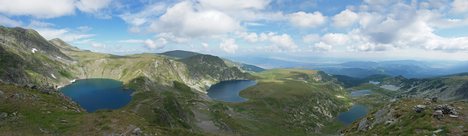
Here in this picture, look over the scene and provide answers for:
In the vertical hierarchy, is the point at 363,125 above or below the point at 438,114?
below

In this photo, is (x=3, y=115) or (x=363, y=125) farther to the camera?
(x=3, y=115)

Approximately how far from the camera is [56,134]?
53.0 metres

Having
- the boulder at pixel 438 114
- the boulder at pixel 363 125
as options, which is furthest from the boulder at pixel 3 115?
the boulder at pixel 438 114

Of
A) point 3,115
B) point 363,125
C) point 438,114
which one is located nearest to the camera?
point 438,114

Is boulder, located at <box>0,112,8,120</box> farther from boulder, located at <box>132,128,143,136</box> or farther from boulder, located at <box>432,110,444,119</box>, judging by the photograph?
boulder, located at <box>432,110,444,119</box>

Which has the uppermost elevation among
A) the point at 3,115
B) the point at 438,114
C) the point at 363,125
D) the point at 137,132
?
the point at 438,114

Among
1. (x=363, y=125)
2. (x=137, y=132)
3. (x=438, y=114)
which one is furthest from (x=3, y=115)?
(x=438, y=114)

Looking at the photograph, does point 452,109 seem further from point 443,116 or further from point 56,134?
point 56,134

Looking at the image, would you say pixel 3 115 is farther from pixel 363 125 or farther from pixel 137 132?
pixel 363 125

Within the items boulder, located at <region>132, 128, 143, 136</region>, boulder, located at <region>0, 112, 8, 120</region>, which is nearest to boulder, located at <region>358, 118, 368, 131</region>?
boulder, located at <region>132, 128, 143, 136</region>

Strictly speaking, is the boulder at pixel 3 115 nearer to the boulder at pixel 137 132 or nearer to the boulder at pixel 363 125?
the boulder at pixel 137 132

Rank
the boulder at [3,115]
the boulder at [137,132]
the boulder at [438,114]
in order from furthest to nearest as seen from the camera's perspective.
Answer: the boulder at [3,115]
the boulder at [137,132]
the boulder at [438,114]

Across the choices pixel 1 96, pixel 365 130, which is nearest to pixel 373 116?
pixel 365 130

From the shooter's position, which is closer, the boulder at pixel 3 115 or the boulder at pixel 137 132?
the boulder at pixel 137 132
